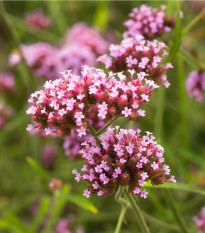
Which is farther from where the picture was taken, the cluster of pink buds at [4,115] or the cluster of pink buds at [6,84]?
the cluster of pink buds at [6,84]

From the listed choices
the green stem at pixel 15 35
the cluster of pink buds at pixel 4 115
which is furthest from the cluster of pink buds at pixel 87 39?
Answer: the cluster of pink buds at pixel 4 115

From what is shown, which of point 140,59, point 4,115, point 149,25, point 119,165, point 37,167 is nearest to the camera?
point 119,165

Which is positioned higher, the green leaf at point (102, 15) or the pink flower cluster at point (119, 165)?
the green leaf at point (102, 15)

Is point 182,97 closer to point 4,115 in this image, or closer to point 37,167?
point 37,167

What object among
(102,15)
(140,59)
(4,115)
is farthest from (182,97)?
(102,15)

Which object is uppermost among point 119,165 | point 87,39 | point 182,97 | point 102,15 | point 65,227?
point 102,15

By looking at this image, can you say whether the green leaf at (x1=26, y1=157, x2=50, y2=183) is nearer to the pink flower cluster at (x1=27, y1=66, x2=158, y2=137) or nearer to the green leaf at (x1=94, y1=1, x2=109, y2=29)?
the pink flower cluster at (x1=27, y1=66, x2=158, y2=137)

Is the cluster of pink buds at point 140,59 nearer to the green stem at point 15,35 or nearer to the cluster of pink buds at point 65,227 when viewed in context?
the green stem at point 15,35
